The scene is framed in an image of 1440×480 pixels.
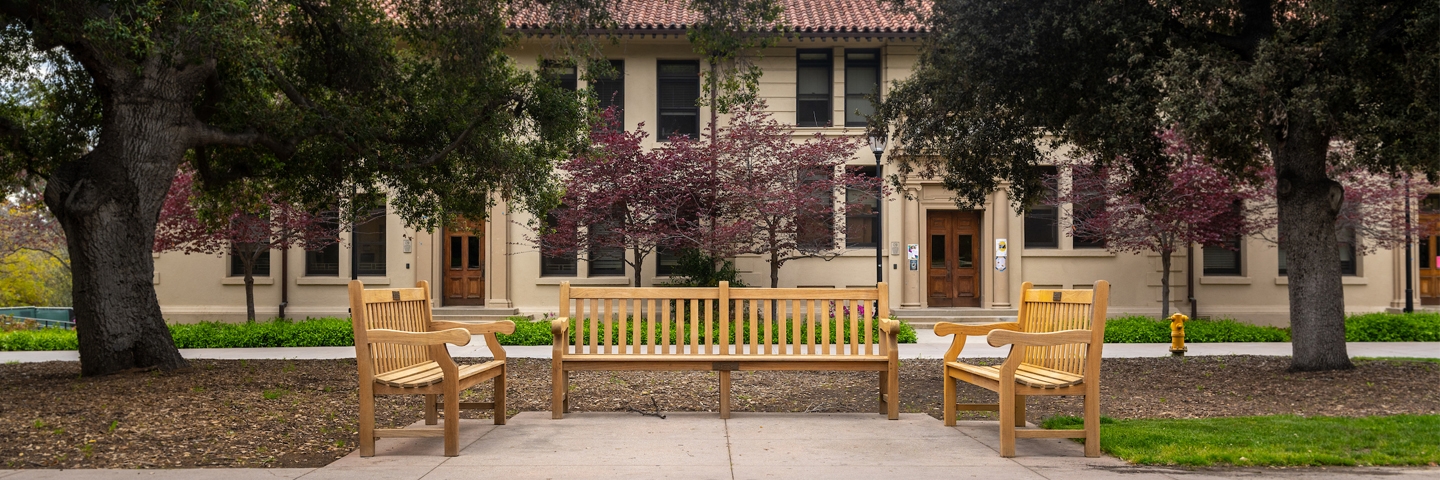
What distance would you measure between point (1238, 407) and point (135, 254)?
1065cm

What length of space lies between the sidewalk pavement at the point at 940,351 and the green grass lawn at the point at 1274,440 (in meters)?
6.98

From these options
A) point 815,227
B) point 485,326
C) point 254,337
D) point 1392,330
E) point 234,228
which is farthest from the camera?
point 815,227

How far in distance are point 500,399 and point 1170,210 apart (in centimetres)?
1604

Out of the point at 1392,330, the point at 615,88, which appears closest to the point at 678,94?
the point at 615,88

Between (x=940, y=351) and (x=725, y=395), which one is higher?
(x=725, y=395)

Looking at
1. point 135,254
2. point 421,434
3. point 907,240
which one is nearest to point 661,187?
point 907,240

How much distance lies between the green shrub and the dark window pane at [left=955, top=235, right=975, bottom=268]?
7.92 m

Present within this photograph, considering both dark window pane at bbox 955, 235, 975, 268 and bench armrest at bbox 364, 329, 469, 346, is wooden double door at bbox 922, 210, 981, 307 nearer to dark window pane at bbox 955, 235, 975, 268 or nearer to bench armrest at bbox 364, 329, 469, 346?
dark window pane at bbox 955, 235, 975, 268

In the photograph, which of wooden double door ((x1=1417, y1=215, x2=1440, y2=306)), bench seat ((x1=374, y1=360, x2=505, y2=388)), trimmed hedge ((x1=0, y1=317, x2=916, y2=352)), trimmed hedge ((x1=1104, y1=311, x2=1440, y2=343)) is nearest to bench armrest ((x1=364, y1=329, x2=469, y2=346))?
bench seat ((x1=374, y1=360, x2=505, y2=388))

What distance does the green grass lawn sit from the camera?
5.89 meters

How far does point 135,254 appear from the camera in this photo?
1056 cm

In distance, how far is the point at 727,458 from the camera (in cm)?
582

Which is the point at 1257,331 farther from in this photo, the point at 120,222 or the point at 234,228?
the point at 234,228

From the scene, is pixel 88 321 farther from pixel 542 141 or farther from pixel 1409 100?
pixel 1409 100
